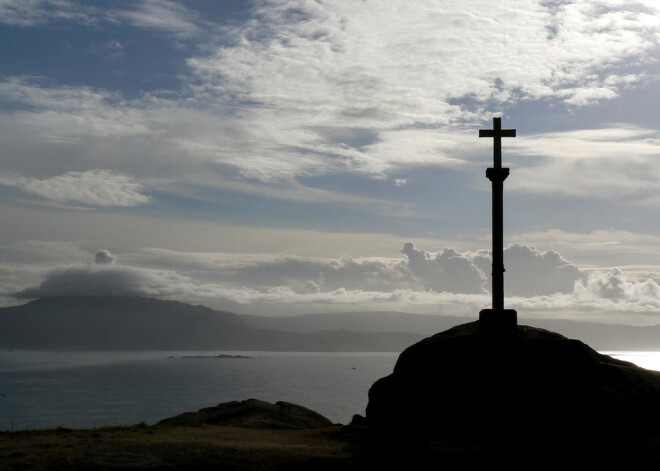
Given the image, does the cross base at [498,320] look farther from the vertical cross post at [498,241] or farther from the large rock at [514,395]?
the large rock at [514,395]

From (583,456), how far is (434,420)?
14.5 ft

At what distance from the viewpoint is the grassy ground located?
698 inches

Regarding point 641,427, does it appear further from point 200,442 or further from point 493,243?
point 200,442

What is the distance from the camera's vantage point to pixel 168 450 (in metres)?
19.5

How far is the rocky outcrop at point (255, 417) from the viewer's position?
28.2m

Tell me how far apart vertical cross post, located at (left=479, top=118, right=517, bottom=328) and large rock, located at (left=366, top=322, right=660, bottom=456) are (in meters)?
0.49

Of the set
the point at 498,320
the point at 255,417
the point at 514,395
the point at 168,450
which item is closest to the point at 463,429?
the point at 514,395

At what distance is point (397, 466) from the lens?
18656mm

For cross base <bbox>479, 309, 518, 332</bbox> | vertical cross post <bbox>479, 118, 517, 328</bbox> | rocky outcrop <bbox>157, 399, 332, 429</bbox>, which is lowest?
rocky outcrop <bbox>157, 399, 332, 429</bbox>

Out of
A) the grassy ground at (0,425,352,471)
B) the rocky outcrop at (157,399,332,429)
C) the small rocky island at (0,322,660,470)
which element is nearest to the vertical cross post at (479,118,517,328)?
the small rocky island at (0,322,660,470)

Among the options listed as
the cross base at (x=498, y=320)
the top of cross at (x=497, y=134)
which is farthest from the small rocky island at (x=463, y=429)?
the top of cross at (x=497, y=134)

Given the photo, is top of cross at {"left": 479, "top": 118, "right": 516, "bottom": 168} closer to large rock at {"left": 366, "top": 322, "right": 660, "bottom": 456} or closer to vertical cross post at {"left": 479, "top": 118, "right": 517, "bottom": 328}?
vertical cross post at {"left": 479, "top": 118, "right": 517, "bottom": 328}

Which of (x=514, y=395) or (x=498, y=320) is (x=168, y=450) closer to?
(x=514, y=395)

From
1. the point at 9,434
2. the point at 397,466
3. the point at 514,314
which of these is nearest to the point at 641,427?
the point at 514,314
